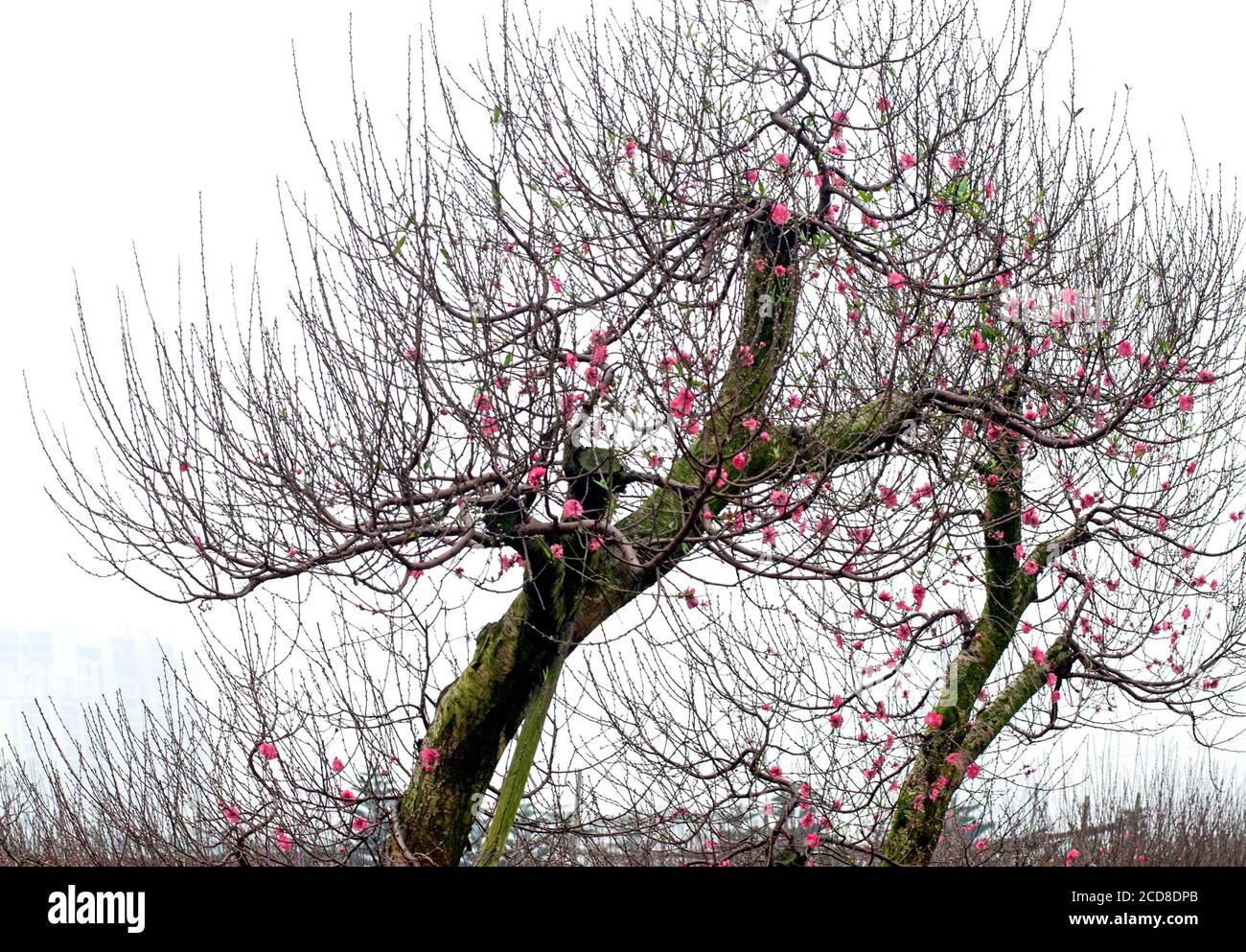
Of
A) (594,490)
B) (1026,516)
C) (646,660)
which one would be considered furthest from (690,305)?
(1026,516)

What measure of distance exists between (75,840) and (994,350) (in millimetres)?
7885

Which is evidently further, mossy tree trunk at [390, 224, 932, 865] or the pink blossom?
mossy tree trunk at [390, 224, 932, 865]

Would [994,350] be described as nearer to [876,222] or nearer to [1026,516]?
[876,222]
